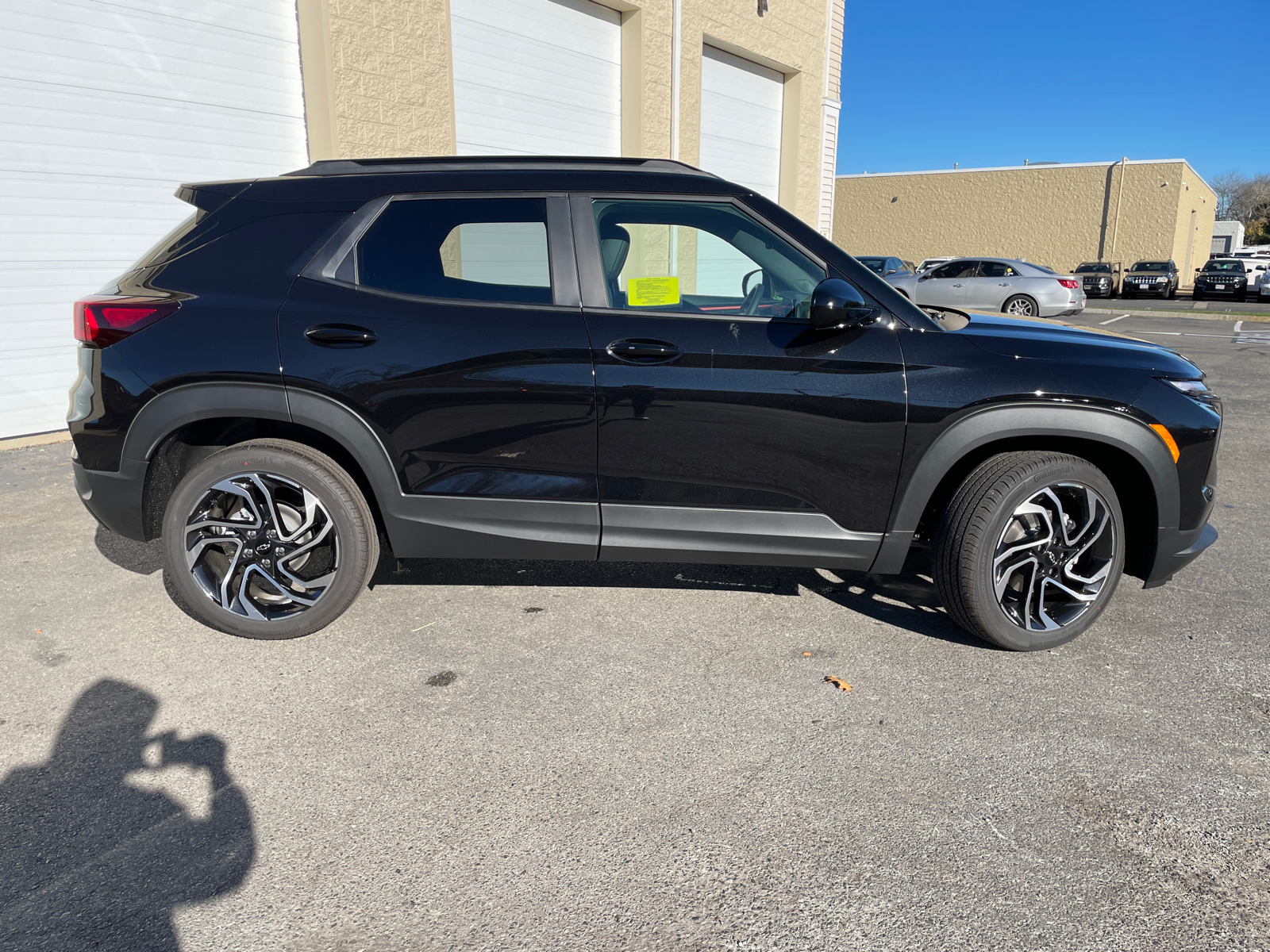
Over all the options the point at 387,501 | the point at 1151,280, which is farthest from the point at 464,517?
the point at 1151,280

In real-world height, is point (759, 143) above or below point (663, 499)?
above

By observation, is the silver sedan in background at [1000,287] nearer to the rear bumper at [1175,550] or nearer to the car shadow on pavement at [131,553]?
the rear bumper at [1175,550]

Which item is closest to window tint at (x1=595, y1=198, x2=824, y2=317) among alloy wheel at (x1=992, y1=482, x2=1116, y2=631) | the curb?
alloy wheel at (x1=992, y1=482, x2=1116, y2=631)

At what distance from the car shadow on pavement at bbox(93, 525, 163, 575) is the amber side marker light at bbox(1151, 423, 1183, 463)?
179 inches

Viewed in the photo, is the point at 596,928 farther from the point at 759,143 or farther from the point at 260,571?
the point at 759,143

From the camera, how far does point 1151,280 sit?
119ft

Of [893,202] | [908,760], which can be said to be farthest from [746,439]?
[893,202]

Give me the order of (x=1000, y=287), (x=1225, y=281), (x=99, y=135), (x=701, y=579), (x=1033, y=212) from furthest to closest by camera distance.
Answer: (x=1033, y=212) < (x=1225, y=281) < (x=1000, y=287) < (x=99, y=135) < (x=701, y=579)

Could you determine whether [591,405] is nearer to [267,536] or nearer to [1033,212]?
[267,536]

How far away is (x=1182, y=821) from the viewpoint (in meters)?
2.42

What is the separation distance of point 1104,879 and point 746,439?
1745 millimetres

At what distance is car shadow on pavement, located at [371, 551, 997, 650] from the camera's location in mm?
3963

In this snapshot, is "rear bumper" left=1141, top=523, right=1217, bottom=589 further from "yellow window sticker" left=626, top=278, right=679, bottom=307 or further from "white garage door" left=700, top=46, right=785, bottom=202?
"white garage door" left=700, top=46, right=785, bottom=202

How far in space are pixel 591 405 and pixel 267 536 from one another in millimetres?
1409
